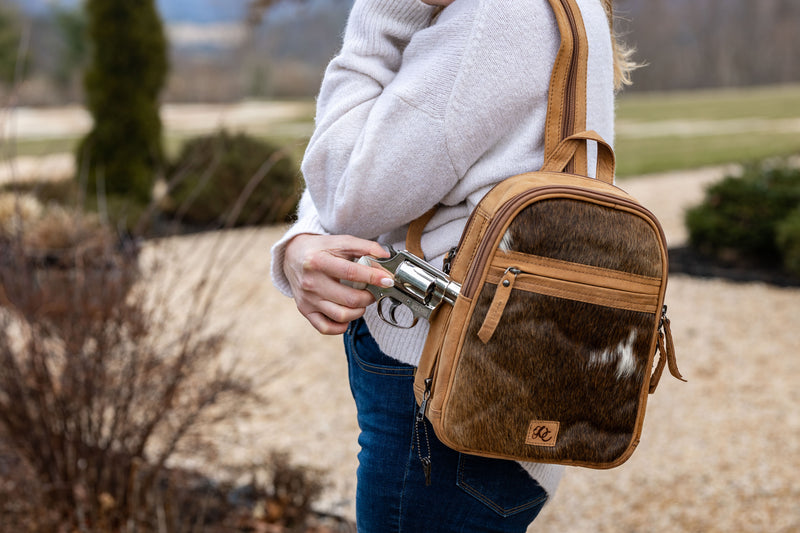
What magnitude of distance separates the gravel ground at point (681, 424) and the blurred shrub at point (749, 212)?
724 millimetres

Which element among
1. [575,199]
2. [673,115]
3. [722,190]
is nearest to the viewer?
[575,199]

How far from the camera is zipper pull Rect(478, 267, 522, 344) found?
3.15ft

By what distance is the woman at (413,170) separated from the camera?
39.2 inches

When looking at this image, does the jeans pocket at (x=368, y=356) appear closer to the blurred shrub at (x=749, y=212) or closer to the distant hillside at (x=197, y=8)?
the distant hillside at (x=197, y=8)

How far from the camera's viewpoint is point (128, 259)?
3033mm

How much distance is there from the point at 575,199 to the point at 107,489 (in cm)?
224

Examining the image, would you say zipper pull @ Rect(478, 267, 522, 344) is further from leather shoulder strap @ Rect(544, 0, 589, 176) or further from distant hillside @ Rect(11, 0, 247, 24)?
distant hillside @ Rect(11, 0, 247, 24)

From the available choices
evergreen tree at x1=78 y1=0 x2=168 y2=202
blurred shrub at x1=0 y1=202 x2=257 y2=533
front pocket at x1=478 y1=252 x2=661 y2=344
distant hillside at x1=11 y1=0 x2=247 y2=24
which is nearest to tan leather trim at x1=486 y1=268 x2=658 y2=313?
front pocket at x1=478 y1=252 x2=661 y2=344

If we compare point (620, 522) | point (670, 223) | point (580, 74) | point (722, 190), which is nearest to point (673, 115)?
point (670, 223)

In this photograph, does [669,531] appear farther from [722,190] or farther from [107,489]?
[722,190]

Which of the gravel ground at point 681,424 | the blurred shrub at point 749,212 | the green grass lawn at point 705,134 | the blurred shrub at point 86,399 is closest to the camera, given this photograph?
the blurred shrub at point 86,399

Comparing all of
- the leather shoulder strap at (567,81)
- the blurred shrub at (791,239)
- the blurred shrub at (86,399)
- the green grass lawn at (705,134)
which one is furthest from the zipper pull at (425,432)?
the green grass lawn at (705,134)

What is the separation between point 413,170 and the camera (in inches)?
39.7

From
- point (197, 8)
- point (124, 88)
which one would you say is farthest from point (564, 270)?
point (197, 8)
